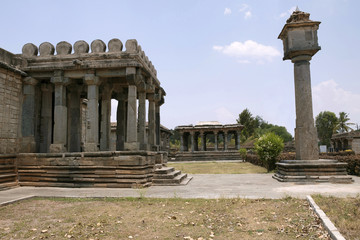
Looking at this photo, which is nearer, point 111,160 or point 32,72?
point 111,160

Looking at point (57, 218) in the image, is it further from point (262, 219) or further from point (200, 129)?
point (200, 129)

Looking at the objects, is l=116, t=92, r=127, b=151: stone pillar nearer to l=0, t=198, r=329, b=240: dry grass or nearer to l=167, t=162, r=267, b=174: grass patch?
l=167, t=162, r=267, b=174: grass patch

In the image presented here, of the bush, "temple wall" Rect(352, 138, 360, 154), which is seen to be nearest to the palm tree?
"temple wall" Rect(352, 138, 360, 154)

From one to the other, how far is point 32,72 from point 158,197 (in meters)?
8.08

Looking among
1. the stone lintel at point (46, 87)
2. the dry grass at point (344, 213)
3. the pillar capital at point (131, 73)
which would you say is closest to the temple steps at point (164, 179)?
the pillar capital at point (131, 73)

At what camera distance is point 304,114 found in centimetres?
1155

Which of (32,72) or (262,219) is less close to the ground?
(32,72)

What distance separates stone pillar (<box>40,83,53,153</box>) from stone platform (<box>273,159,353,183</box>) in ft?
34.3

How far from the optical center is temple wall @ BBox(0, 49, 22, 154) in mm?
9859

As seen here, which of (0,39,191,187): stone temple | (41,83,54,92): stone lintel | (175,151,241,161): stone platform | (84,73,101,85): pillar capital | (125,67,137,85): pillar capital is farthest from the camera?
(175,151,241,161): stone platform

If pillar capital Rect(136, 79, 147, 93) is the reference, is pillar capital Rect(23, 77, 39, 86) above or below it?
above

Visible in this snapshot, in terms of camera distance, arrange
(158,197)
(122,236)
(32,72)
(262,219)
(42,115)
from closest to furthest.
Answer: (122,236)
(262,219)
(158,197)
(32,72)
(42,115)

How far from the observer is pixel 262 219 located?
5043 millimetres

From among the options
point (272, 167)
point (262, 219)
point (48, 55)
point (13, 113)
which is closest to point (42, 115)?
point (13, 113)
